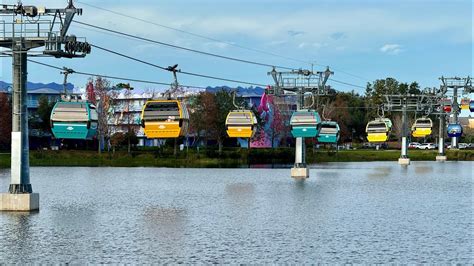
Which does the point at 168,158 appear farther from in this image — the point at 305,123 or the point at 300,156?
the point at 305,123

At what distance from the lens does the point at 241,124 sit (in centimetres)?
7044

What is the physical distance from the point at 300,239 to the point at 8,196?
16.6 m

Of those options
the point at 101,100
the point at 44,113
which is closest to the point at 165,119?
the point at 101,100

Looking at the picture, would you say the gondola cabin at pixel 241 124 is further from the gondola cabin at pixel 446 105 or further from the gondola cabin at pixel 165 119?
the gondola cabin at pixel 446 105

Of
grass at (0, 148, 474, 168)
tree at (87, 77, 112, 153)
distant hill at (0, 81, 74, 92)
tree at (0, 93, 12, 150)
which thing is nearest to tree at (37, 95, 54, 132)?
tree at (0, 93, 12, 150)

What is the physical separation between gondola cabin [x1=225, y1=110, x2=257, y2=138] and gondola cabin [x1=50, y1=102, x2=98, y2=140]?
23.8 meters

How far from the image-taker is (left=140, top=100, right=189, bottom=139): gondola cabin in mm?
50938

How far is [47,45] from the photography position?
136 feet

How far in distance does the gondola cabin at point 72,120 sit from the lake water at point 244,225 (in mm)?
4562

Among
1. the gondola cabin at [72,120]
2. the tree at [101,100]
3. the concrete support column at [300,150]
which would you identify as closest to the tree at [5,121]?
the tree at [101,100]

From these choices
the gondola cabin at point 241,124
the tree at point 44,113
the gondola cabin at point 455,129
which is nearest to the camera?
the gondola cabin at point 241,124

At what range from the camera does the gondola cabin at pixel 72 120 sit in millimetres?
47469

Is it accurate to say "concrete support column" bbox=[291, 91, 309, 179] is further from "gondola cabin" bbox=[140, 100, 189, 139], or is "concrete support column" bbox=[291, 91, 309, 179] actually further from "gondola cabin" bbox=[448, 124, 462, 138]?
"gondola cabin" bbox=[448, 124, 462, 138]

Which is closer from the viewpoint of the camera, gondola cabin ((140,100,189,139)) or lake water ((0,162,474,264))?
lake water ((0,162,474,264))
